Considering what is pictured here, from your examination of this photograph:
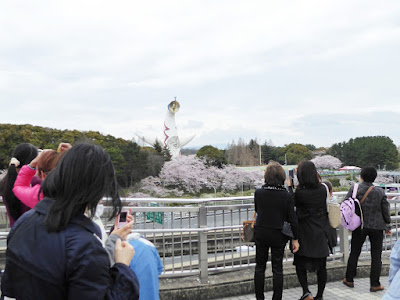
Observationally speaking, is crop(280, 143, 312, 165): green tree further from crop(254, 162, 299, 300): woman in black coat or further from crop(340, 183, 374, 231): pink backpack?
crop(254, 162, 299, 300): woman in black coat

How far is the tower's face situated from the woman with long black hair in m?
45.6

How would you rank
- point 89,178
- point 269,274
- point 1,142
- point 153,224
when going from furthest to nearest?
1. point 1,142
2. point 269,274
3. point 153,224
4. point 89,178

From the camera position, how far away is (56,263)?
1351 millimetres

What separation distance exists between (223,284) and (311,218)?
1431 mm

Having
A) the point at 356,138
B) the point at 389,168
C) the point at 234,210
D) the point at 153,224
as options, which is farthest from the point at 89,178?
the point at 356,138

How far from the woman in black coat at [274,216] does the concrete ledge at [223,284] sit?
0.69m

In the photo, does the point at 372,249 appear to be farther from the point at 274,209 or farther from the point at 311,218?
the point at 274,209

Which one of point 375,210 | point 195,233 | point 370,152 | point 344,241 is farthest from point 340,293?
point 370,152

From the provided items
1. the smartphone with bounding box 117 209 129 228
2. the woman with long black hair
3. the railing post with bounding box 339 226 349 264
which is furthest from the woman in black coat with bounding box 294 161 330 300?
the woman with long black hair

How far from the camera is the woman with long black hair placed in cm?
136

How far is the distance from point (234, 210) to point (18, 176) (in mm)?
2747

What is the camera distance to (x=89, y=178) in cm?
153

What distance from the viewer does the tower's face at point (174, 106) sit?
4678cm

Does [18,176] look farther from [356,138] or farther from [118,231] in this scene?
[356,138]
